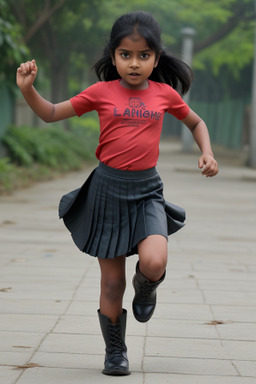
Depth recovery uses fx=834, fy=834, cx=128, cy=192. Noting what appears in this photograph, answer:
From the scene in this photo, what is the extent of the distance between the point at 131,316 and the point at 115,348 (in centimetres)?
135

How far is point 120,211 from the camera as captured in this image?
13.0 feet

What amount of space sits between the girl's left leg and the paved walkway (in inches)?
12.5

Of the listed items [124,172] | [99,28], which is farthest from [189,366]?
[99,28]

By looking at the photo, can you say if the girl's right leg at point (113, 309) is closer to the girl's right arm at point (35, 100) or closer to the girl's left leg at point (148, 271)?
the girl's left leg at point (148, 271)

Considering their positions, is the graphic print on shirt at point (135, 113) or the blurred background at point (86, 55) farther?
the blurred background at point (86, 55)

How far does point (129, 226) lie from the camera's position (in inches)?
155

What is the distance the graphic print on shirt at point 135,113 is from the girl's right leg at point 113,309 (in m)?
0.66

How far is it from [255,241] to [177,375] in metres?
5.54

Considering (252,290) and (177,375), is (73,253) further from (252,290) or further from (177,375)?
(177,375)

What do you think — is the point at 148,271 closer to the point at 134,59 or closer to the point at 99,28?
the point at 134,59

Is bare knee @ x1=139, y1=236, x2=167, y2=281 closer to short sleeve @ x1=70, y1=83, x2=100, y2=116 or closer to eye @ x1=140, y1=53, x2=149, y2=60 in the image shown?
short sleeve @ x1=70, y1=83, x2=100, y2=116

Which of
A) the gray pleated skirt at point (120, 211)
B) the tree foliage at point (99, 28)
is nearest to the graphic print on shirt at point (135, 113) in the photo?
the gray pleated skirt at point (120, 211)

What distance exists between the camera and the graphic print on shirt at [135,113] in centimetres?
390

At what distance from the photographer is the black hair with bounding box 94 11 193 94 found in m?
3.85
